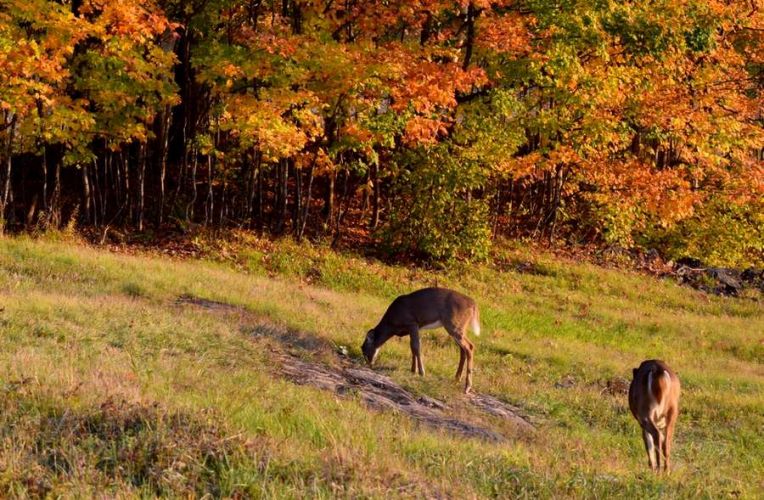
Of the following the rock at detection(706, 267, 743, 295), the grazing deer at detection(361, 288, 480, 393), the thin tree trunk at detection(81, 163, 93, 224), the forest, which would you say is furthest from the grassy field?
the thin tree trunk at detection(81, 163, 93, 224)

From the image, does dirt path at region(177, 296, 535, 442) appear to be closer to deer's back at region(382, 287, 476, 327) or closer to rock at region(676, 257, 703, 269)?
deer's back at region(382, 287, 476, 327)

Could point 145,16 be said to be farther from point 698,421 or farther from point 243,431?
point 243,431

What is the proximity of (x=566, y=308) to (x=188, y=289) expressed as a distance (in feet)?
34.7

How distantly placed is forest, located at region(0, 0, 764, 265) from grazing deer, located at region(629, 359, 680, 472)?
13402 mm

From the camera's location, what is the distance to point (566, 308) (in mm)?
23328

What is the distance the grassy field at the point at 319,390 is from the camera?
6016 millimetres

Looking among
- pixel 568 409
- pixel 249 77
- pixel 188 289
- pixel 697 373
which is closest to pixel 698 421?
pixel 568 409

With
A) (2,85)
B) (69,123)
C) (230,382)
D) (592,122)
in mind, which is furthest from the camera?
(592,122)

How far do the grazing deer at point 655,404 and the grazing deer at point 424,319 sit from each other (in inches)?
145

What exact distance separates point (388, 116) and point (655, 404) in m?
14.3

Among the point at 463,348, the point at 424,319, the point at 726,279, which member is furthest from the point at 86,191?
the point at 726,279

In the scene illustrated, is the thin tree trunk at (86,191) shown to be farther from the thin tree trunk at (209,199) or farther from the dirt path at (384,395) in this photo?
the dirt path at (384,395)

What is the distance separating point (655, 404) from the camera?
974 centimetres

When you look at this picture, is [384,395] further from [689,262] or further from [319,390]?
[689,262]
